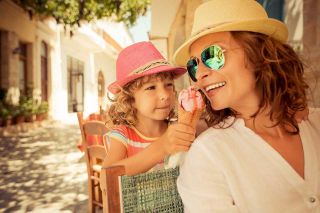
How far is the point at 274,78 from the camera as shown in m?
1.34

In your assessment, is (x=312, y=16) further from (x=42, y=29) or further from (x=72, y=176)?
(x=42, y=29)

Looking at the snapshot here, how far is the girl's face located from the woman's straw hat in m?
0.79

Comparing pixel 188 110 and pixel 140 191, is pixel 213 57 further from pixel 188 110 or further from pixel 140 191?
pixel 140 191

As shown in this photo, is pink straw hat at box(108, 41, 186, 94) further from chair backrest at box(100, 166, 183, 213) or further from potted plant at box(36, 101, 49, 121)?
potted plant at box(36, 101, 49, 121)

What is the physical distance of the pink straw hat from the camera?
207cm

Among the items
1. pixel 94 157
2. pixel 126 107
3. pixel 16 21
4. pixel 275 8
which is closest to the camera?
pixel 126 107

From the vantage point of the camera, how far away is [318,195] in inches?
44.9

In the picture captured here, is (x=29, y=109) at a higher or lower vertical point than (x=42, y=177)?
higher

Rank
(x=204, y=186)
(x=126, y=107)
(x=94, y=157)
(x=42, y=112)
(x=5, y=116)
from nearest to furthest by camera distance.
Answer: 1. (x=204, y=186)
2. (x=126, y=107)
3. (x=94, y=157)
4. (x=5, y=116)
5. (x=42, y=112)

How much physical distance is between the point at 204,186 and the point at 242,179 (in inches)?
5.5

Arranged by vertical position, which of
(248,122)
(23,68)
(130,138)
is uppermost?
(23,68)

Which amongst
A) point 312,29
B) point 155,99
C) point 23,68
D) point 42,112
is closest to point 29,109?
point 42,112

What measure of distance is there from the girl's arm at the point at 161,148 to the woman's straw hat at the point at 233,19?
35 centimetres

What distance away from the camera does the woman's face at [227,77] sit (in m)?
1.22
